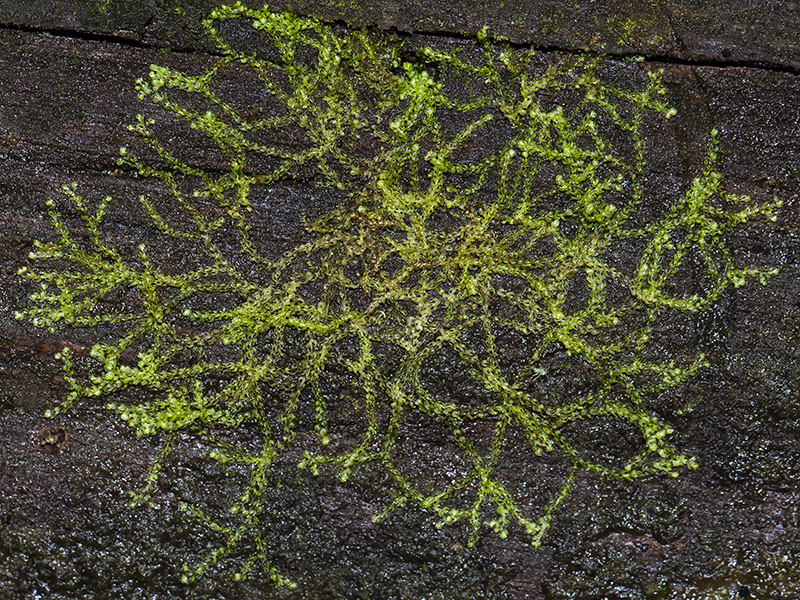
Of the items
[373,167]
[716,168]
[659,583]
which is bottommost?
[659,583]

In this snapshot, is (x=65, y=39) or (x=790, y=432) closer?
(x=790, y=432)

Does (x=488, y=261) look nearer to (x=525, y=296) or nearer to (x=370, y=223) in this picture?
(x=525, y=296)

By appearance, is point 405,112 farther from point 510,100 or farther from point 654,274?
point 654,274

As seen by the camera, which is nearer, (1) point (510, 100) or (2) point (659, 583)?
(2) point (659, 583)

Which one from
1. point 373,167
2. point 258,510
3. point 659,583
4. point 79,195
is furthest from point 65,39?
point 659,583

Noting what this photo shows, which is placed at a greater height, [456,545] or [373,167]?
[373,167]

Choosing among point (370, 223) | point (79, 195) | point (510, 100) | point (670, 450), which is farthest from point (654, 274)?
point (79, 195)
